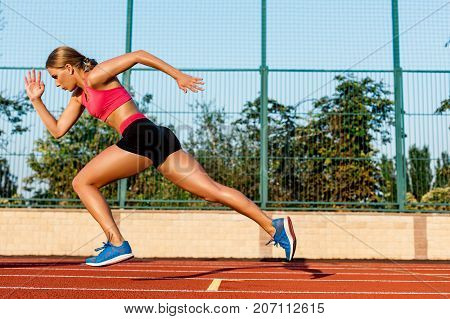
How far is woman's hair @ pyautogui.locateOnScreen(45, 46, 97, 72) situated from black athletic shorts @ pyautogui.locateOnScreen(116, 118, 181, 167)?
2.26ft

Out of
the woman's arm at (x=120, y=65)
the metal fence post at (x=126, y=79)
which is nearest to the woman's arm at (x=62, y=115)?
the woman's arm at (x=120, y=65)

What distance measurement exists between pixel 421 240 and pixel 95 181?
834 centimetres

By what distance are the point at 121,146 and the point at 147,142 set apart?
0.24 m

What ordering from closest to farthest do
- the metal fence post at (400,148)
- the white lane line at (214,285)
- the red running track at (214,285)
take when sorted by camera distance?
the red running track at (214,285), the white lane line at (214,285), the metal fence post at (400,148)

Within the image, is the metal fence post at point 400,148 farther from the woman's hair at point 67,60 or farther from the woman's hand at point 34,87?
the woman's hand at point 34,87

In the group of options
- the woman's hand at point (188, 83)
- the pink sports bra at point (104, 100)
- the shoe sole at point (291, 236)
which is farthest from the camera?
the shoe sole at point (291, 236)

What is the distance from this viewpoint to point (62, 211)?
1120 cm

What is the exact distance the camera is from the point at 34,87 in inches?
190

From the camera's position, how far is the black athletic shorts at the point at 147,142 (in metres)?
4.34

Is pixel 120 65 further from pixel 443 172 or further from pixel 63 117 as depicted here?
pixel 443 172

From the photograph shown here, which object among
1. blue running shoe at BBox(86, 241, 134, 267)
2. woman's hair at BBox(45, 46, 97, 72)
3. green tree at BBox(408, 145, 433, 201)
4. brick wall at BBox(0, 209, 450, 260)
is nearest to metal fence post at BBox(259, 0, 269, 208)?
brick wall at BBox(0, 209, 450, 260)

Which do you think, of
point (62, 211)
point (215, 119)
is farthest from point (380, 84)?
point (62, 211)

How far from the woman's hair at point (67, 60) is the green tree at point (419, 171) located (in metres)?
8.09
